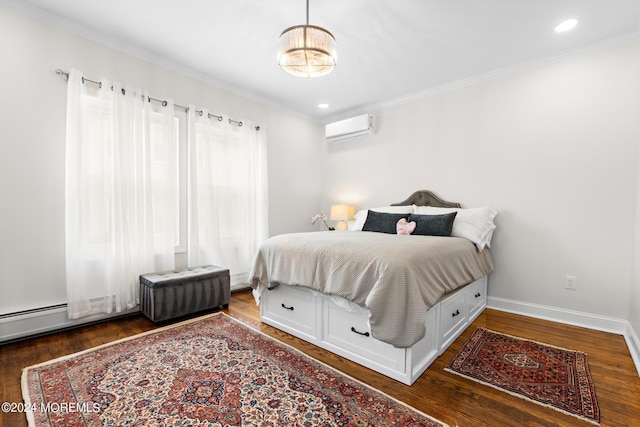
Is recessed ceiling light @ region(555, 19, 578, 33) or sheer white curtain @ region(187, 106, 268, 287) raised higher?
recessed ceiling light @ region(555, 19, 578, 33)

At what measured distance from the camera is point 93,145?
2553 millimetres

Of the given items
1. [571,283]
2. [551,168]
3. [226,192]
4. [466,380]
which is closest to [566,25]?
[551,168]

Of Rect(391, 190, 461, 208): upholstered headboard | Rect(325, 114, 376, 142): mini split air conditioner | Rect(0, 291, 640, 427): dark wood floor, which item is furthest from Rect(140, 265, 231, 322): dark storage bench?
Rect(325, 114, 376, 142): mini split air conditioner

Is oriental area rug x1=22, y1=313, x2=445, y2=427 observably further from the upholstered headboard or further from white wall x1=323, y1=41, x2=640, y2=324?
the upholstered headboard

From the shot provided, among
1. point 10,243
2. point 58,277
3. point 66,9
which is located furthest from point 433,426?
point 66,9

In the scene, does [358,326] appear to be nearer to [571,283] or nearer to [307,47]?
[307,47]

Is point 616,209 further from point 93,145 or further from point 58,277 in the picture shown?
point 58,277

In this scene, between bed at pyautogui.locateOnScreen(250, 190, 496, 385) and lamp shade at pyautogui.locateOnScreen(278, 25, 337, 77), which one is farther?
lamp shade at pyautogui.locateOnScreen(278, 25, 337, 77)

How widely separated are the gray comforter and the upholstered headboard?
857 millimetres

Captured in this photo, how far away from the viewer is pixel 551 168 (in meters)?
2.84

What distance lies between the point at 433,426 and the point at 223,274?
7.81 feet

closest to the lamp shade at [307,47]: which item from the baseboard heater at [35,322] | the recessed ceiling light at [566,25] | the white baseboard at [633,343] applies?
the recessed ceiling light at [566,25]

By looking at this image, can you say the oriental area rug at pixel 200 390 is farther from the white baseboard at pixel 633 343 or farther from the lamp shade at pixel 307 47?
the lamp shade at pixel 307 47

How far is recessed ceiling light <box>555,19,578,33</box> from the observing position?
7.66ft
